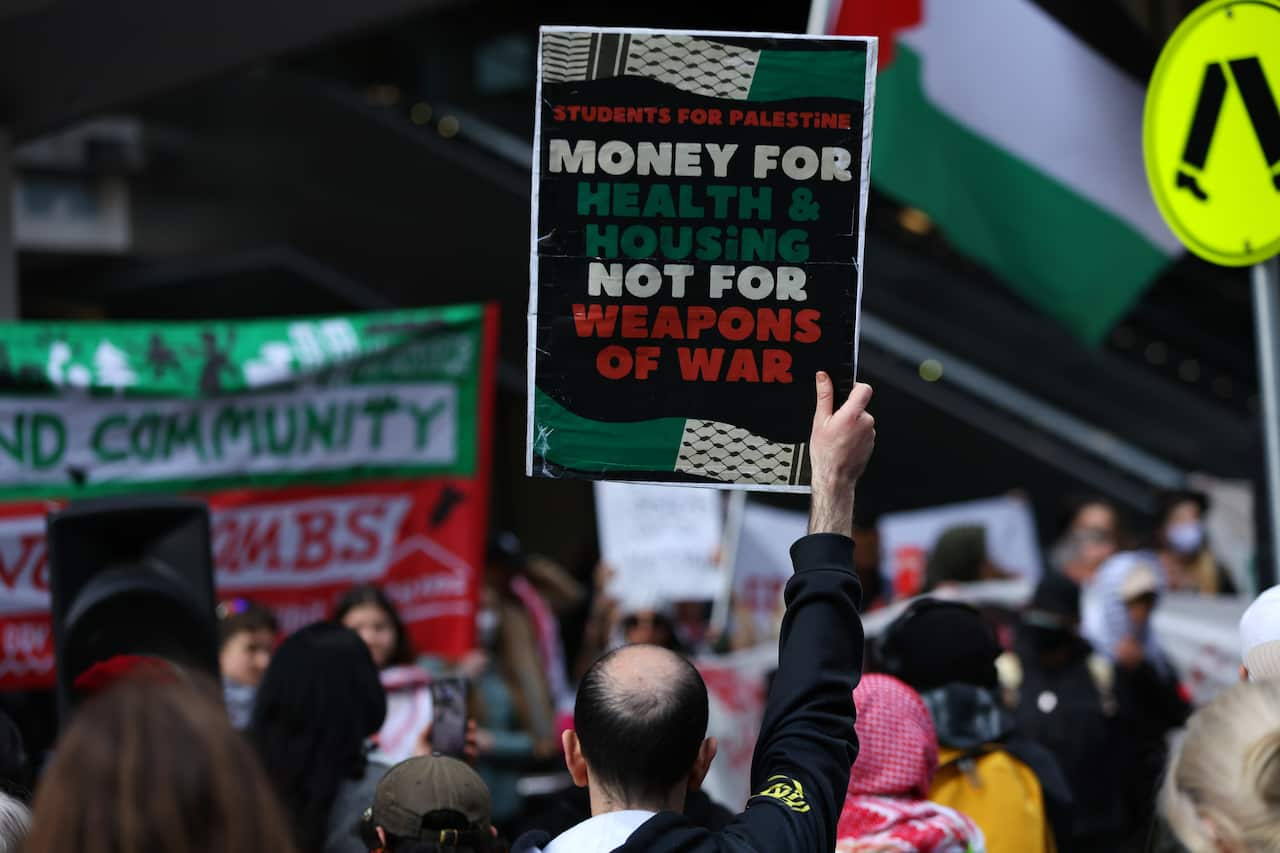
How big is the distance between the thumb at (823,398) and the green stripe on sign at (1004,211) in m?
4.64

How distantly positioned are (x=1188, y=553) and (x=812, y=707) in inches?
311

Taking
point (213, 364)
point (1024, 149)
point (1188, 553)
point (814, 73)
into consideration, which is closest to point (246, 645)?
point (213, 364)

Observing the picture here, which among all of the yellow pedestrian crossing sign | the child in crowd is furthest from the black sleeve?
the child in crowd

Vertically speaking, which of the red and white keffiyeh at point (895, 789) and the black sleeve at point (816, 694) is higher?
the black sleeve at point (816, 694)

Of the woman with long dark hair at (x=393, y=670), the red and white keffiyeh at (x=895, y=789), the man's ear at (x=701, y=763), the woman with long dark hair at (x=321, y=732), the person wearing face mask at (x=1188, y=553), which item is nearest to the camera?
the man's ear at (x=701, y=763)

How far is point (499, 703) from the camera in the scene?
31.4 feet

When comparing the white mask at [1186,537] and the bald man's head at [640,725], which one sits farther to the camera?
the white mask at [1186,537]

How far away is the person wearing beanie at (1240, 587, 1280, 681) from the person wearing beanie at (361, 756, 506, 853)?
1.54 meters

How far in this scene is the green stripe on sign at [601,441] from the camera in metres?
3.01

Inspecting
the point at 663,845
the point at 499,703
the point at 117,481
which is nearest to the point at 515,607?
the point at 499,703

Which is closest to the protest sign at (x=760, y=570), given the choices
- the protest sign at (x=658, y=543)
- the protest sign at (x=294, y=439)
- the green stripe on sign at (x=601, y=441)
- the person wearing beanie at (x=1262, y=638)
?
the protest sign at (x=658, y=543)

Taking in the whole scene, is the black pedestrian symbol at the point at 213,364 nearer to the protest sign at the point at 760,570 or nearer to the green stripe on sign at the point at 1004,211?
the green stripe on sign at the point at 1004,211

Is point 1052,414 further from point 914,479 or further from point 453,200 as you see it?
point 453,200

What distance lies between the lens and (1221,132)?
4551 millimetres
